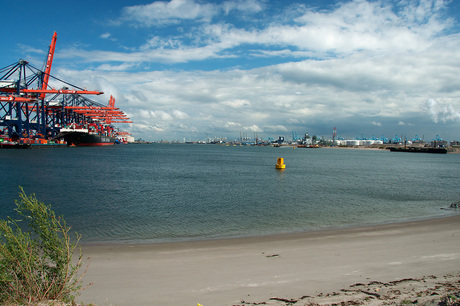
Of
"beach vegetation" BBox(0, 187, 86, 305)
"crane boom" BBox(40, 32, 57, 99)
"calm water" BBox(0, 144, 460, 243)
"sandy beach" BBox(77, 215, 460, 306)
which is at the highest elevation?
"crane boom" BBox(40, 32, 57, 99)

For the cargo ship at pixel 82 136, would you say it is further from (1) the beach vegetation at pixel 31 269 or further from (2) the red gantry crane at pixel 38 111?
(1) the beach vegetation at pixel 31 269

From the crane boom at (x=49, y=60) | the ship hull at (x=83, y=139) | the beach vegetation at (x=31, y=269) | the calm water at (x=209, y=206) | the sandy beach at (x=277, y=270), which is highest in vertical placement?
the crane boom at (x=49, y=60)

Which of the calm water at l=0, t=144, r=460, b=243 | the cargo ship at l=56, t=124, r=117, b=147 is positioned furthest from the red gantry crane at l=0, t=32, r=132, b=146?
the calm water at l=0, t=144, r=460, b=243

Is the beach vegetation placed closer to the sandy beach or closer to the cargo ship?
the sandy beach

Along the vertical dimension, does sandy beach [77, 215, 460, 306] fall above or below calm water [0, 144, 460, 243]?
above

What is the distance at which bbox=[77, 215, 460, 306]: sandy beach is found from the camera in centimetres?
538

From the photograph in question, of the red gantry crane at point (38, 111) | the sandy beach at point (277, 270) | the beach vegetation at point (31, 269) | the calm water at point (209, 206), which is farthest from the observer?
the red gantry crane at point (38, 111)

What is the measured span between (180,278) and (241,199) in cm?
1250

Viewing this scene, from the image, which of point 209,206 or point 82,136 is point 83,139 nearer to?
point 82,136

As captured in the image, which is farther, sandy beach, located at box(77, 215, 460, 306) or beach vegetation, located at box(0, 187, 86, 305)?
sandy beach, located at box(77, 215, 460, 306)

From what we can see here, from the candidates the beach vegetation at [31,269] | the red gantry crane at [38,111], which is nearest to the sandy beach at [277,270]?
the beach vegetation at [31,269]

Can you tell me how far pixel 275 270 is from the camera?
6.84 m

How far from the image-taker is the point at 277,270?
269 inches

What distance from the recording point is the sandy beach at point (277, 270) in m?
5.38
